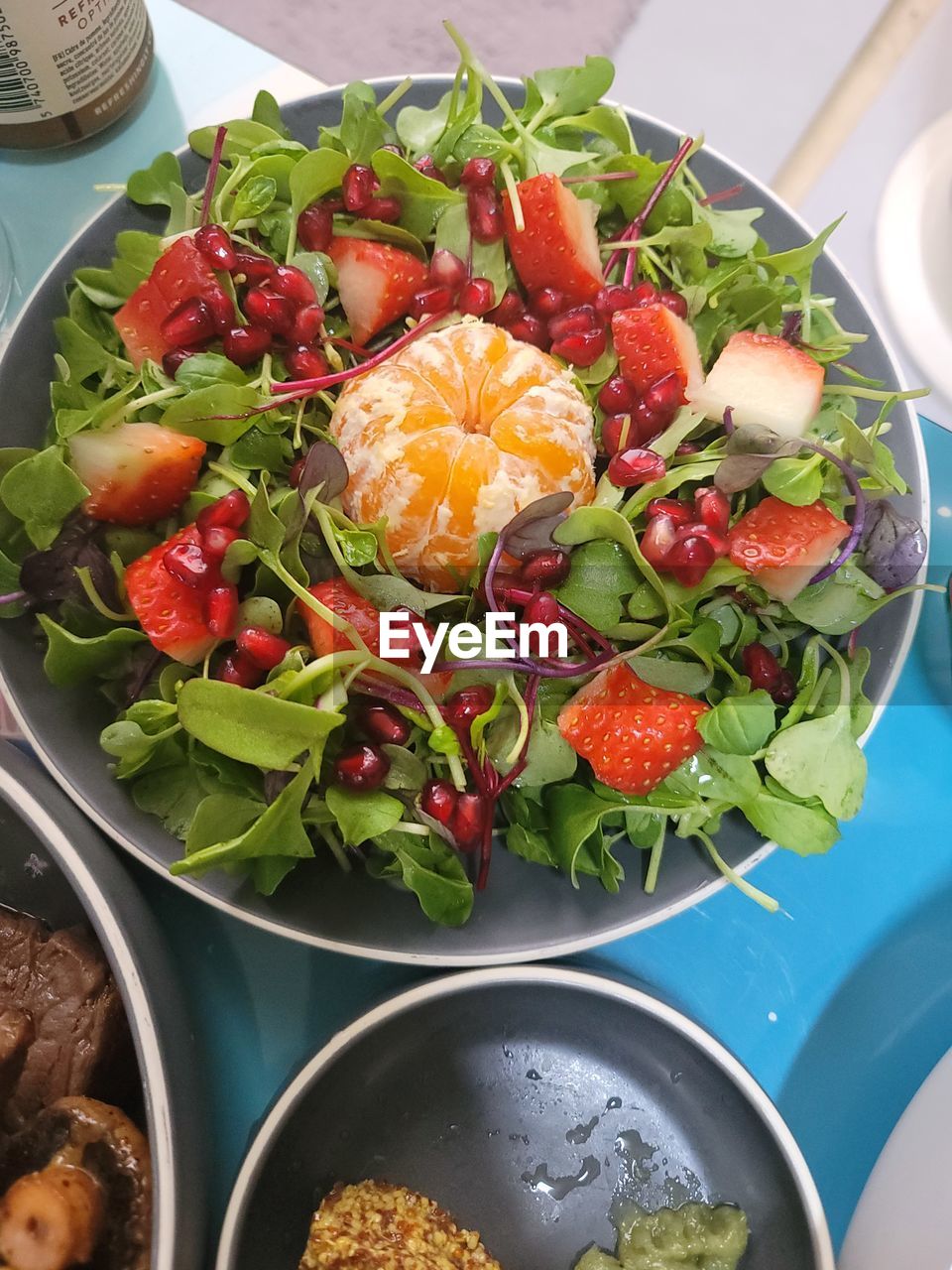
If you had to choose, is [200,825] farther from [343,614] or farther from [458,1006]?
[458,1006]

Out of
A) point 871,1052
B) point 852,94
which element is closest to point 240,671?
point 871,1052

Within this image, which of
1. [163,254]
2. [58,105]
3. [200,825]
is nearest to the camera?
[200,825]

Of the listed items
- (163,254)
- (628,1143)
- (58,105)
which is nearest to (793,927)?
(628,1143)

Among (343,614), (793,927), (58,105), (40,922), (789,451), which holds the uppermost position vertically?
Answer: (789,451)

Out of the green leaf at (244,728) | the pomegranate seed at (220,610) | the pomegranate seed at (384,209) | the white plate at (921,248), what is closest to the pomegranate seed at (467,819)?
the green leaf at (244,728)

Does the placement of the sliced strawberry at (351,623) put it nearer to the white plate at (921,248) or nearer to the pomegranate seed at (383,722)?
the pomegranate seed at (383,722)

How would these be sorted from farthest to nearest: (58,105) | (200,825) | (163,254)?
(58,105) < (163,254) < (200,825)

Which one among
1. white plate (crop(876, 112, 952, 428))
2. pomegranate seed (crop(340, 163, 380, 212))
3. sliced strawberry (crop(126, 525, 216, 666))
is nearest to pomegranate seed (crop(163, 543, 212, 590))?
sliced strawberry (crop(126, 525, 216, 666))

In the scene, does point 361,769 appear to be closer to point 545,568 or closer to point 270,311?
point 545,568
